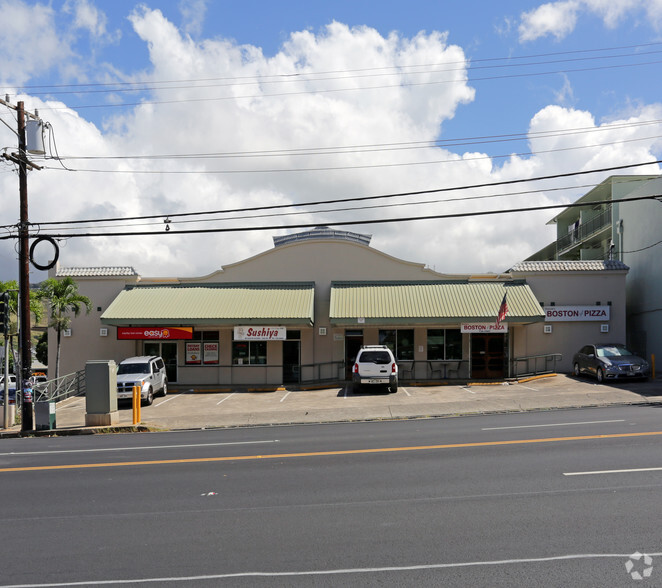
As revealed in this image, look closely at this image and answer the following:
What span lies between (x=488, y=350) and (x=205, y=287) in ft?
45.8

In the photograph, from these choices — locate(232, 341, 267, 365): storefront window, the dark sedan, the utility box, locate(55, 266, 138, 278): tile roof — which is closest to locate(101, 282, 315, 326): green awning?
locate(55, 266, 138, 278): tile roof

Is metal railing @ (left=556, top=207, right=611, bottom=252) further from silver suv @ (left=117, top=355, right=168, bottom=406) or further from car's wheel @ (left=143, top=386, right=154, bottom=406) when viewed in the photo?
car's wheel @ (left=143, top=386, right=154, bottom=406)

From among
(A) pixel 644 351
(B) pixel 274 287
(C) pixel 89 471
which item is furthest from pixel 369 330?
(C) pixel 89 471

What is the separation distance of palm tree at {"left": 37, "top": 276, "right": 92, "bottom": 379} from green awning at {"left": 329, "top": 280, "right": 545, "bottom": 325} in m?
11.6

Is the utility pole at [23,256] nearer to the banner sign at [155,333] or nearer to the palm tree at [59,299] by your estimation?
the palm tree at [59,299]

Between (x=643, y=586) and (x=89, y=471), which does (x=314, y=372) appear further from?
(x=643, y=586)

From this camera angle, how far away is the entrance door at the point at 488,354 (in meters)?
28.0

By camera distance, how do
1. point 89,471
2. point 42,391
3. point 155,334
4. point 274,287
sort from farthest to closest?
point 274,287 → point 155,334 → point 42,391 → point 89,471

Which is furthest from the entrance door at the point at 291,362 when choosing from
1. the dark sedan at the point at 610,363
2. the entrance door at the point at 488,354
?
the dark sedan at the point at 610,363

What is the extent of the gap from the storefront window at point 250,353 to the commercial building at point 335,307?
0.16 ft

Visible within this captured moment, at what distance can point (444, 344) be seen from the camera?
1113 inches

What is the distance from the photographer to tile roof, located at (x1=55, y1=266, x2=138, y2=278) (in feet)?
94.6

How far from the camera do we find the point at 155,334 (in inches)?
1055

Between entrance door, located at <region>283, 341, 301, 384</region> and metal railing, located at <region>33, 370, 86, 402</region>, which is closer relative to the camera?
metal railing, located at <region>33, 370, 86, 402</region>
